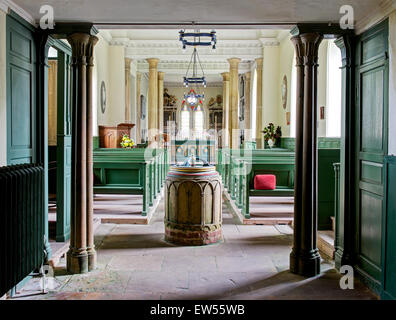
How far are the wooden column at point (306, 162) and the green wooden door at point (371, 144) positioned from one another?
0.42 m

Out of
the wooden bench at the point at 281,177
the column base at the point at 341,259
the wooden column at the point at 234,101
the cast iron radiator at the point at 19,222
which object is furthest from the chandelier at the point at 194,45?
the cast iron radiator at the point at 19,222

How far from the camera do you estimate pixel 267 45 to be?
13633 mm

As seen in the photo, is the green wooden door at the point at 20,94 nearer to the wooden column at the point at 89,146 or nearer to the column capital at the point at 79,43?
the column capital at the point at 79,43

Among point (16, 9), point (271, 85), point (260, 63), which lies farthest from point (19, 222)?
point (260, 63)

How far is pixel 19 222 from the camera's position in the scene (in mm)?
3006

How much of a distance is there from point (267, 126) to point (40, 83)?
10.5 m

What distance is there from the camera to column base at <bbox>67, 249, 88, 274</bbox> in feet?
12.9

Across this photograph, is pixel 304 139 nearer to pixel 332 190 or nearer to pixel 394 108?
pixel 394 108

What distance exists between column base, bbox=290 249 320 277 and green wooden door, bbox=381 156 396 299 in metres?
0.92

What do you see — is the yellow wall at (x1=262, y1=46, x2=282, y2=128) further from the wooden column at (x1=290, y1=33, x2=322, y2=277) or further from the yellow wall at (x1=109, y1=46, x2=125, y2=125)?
the wooden column at (x1=290, y1=33, x2=322, y2=277)

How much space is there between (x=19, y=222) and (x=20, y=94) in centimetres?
127

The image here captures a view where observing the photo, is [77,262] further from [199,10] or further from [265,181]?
[265,181]

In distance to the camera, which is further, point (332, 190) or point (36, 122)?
point (332, 190)

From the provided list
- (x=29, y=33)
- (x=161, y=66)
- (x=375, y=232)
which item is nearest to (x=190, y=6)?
(x=29, y=33)
